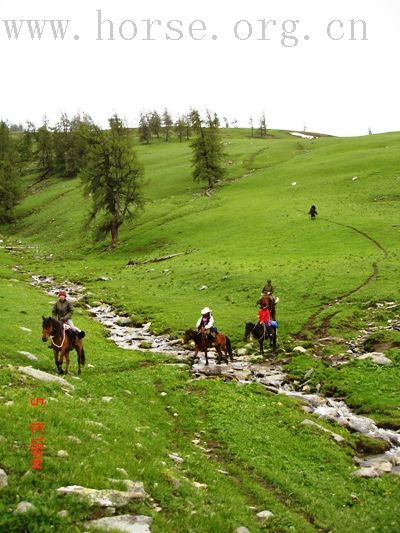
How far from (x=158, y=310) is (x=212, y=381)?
17031 mm

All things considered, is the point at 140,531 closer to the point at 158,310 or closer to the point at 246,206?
the point at 158,310

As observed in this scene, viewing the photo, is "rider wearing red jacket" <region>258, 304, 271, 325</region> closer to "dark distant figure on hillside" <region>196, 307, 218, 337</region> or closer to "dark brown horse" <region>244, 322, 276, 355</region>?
"dark brown horse" <region>244, 322, 276, 355</region>

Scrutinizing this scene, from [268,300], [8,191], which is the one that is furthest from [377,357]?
[8,191]

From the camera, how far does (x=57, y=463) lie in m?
10.8

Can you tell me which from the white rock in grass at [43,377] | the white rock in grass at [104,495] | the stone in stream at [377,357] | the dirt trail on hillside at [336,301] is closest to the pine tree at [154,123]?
the dirt trail on hillside at [336,301]

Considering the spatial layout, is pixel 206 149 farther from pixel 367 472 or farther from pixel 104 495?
pixel 104 495

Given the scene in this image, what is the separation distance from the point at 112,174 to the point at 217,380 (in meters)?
54.3

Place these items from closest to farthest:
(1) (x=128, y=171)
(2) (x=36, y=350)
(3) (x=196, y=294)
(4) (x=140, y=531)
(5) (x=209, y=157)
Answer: (4) (x=140, y=531) → (2) (x=36, y=350) → (3) (x=196, y=294) → (1) (x=128, y=171) → (5) (x=209, y=157)

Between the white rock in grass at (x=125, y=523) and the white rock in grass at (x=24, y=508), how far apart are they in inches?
40.5

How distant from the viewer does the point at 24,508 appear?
8859mm

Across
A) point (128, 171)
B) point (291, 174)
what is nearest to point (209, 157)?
point (291, 174)

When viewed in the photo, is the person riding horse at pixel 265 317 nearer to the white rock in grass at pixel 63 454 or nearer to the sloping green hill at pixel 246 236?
the sloping green hill at pixel 246 236

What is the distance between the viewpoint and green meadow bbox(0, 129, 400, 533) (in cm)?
1147

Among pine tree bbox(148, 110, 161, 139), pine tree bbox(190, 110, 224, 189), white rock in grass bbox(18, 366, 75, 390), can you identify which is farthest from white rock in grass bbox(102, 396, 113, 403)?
pine tree bbox(148, 110, 161, 139)
